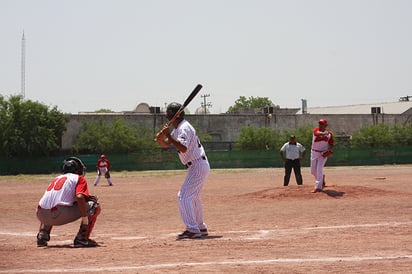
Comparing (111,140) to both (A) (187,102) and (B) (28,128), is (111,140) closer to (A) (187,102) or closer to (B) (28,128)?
(B) (28,128)

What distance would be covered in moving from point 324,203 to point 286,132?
2186 inches

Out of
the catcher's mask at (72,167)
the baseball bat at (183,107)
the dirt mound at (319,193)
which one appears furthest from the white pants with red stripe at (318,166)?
the catcher's mask at (72,167)

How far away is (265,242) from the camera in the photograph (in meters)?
9.10

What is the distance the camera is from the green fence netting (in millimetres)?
55281

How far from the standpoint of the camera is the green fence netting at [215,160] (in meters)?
55.3

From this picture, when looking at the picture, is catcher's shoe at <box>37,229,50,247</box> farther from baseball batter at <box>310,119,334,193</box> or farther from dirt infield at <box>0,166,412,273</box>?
baseball batter at <box>310,119,334,193</box>

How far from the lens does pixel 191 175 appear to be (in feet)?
34.1

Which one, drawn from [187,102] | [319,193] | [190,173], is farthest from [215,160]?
[190,173]

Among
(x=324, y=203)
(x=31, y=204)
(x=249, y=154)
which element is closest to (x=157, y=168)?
(x=249, y=154)

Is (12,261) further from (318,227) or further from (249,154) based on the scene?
(249,154)

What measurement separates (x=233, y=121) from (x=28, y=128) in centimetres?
2275

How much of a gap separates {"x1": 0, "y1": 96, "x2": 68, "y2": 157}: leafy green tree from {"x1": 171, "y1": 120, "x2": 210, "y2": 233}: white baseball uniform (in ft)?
Result: 163

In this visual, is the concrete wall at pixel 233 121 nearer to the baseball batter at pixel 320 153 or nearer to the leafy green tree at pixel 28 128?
the leafy green tree at pixel 28 128

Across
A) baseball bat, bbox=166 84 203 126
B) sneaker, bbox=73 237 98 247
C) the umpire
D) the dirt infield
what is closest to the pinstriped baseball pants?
the dirt infield
